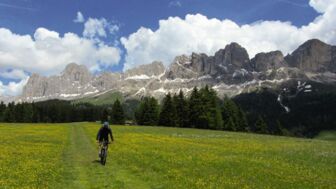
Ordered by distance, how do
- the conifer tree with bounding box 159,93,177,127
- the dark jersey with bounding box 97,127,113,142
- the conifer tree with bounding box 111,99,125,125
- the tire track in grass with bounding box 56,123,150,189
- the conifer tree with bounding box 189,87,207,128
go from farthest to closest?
the conifer tree with bounding box 111,99,125,125 < the conifer tree with bounding box 159,93,177,127 < the conifer tree with bounding box 189,87,207,128 < the dark jersey with bounding box 97,127,113,142 < the tire track in grass with bounding box 56,123,150,189

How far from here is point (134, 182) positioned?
20.0 meters

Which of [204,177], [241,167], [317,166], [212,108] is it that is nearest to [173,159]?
[241,167]

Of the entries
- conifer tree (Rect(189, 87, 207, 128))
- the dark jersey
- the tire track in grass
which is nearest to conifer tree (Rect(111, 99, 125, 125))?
conifer tree (Rect(189, 87, 207, 128))

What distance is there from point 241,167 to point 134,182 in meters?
9.02

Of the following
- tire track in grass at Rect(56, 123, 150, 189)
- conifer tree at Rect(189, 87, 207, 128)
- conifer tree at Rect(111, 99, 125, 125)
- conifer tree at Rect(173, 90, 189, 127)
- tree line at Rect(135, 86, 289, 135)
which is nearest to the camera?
tire track in grass at Rect(56, 123, 150, 189)

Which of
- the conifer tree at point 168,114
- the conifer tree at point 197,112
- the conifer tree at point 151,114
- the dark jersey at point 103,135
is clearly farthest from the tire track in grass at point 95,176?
the conifer tree at point 151,114

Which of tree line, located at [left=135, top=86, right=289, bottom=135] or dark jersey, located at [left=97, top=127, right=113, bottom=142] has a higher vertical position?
tree line, located at [left=135, top=86, right=289, bottom=135]

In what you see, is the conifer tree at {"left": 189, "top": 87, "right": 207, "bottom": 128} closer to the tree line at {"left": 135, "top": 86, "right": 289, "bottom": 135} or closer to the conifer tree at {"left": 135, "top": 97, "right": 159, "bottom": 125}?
the tree line at {"left": 135, "top": 86, "right": 289, "bottom": 135}

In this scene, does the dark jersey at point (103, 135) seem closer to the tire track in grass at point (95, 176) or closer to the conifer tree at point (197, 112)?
the tire track in grass at point (95, 176)

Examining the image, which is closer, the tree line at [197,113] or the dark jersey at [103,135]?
the dark jersey at [103,135]

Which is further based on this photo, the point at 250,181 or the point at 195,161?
the point at 195,161

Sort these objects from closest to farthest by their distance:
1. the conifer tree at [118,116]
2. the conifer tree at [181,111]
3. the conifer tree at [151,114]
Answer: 1. the conifer tree at [181,111]
2. the conifer tree at [151,114]
3. the conifer tree at [118,116]

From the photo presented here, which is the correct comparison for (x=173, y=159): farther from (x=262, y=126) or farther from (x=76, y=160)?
(x=262, y=126)

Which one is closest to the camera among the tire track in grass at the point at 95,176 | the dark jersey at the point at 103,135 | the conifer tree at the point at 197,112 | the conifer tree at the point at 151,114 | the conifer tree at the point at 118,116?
the tire track in grass at the point at 95,176
